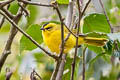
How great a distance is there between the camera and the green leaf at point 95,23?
5.63 ft

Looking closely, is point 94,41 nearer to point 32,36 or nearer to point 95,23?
point 95,23

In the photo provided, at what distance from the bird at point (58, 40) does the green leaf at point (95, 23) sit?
6cm

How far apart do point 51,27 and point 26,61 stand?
31cm

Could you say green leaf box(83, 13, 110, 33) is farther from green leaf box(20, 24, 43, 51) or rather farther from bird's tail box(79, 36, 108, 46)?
green leaf box(20, 24, 43, 51)

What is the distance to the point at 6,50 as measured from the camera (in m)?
1.55

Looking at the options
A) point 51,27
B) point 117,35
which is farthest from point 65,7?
point 117,35

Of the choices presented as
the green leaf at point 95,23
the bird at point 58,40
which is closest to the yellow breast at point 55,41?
the bird at point 58,40

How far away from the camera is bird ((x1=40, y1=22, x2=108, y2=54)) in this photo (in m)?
1.82

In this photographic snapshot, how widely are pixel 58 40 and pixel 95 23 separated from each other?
348 mm

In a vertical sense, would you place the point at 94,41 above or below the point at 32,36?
below

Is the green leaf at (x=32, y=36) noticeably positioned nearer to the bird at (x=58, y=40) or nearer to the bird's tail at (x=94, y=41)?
the bird at (x=58, y=40)

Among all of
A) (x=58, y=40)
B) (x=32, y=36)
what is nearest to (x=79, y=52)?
(x=58, y=40)

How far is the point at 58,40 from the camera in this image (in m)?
2.05

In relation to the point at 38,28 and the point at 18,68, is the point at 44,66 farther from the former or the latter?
the point at 38,28
